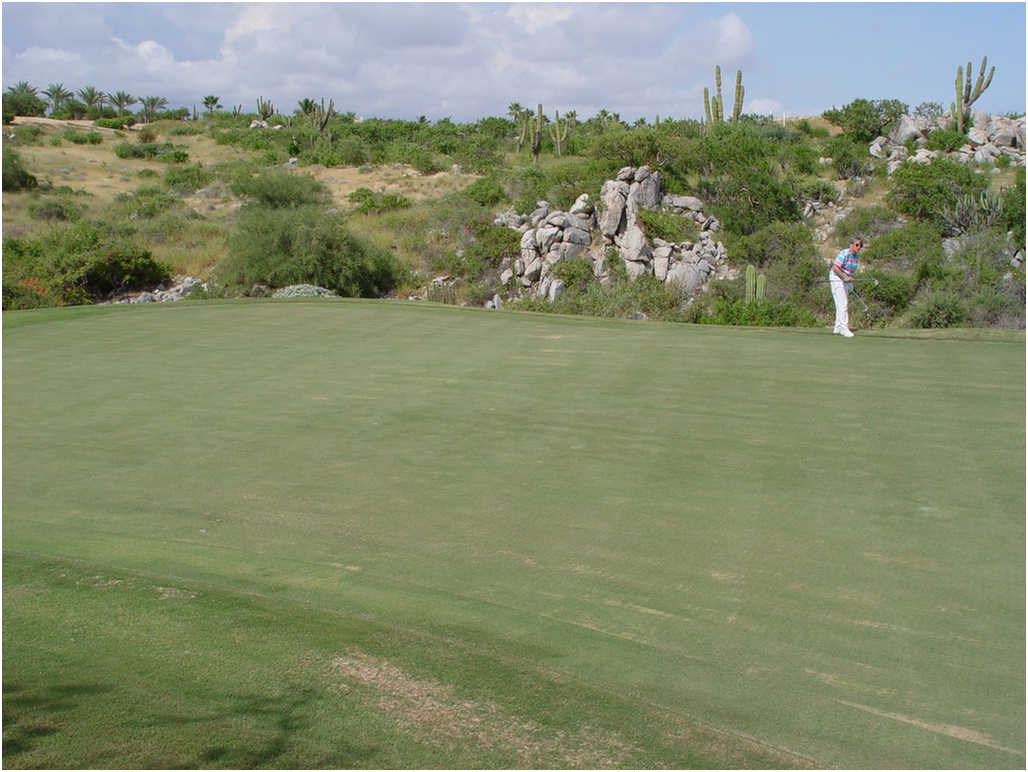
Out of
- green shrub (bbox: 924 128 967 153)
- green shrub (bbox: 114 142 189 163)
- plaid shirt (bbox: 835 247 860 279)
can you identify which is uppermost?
green shrub (bbox: 114 142 189 163)

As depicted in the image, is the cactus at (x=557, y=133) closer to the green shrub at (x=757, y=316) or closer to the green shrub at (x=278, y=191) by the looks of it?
the green shrub at (x=278, y=191)

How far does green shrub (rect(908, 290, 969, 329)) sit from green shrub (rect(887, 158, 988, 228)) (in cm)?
1314

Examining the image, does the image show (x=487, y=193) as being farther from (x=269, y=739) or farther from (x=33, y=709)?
(x=269, y=739)

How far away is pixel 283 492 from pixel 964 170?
127ft

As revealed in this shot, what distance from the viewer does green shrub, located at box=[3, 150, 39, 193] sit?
154 feet

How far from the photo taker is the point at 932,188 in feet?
124

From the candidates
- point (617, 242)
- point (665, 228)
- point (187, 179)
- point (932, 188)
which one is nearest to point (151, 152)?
point (187, 179)

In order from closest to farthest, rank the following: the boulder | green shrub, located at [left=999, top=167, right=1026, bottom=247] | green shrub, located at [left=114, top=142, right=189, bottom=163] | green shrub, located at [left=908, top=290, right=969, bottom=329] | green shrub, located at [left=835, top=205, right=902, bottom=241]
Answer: green shrub, located at [left=908, top=290, right=969, bottom=329] → green shrub, located at [left=999, top=167, right=1026, bottom=247] → green shrub, located at [left=835, top=205, right=902, bottom=241] → the boulder → green shrub, located at [left=114, top=142, right=189, bottom=163]

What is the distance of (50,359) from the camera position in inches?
493

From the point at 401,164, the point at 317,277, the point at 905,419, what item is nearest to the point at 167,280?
the point at 317,277

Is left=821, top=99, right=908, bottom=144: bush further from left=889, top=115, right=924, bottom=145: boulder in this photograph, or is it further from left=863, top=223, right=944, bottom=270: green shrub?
left=863, top=223, right=944, bottom=270: green shrub

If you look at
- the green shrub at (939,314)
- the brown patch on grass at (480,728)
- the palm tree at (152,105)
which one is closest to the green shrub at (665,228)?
the green shrub at (939,314)

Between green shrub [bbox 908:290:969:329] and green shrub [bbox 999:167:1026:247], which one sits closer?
green shrub [bbox 908:290:969:329]

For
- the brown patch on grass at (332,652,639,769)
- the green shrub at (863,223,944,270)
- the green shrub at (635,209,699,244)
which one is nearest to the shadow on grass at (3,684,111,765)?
the brown patch on grass at (332,652,639,769)
